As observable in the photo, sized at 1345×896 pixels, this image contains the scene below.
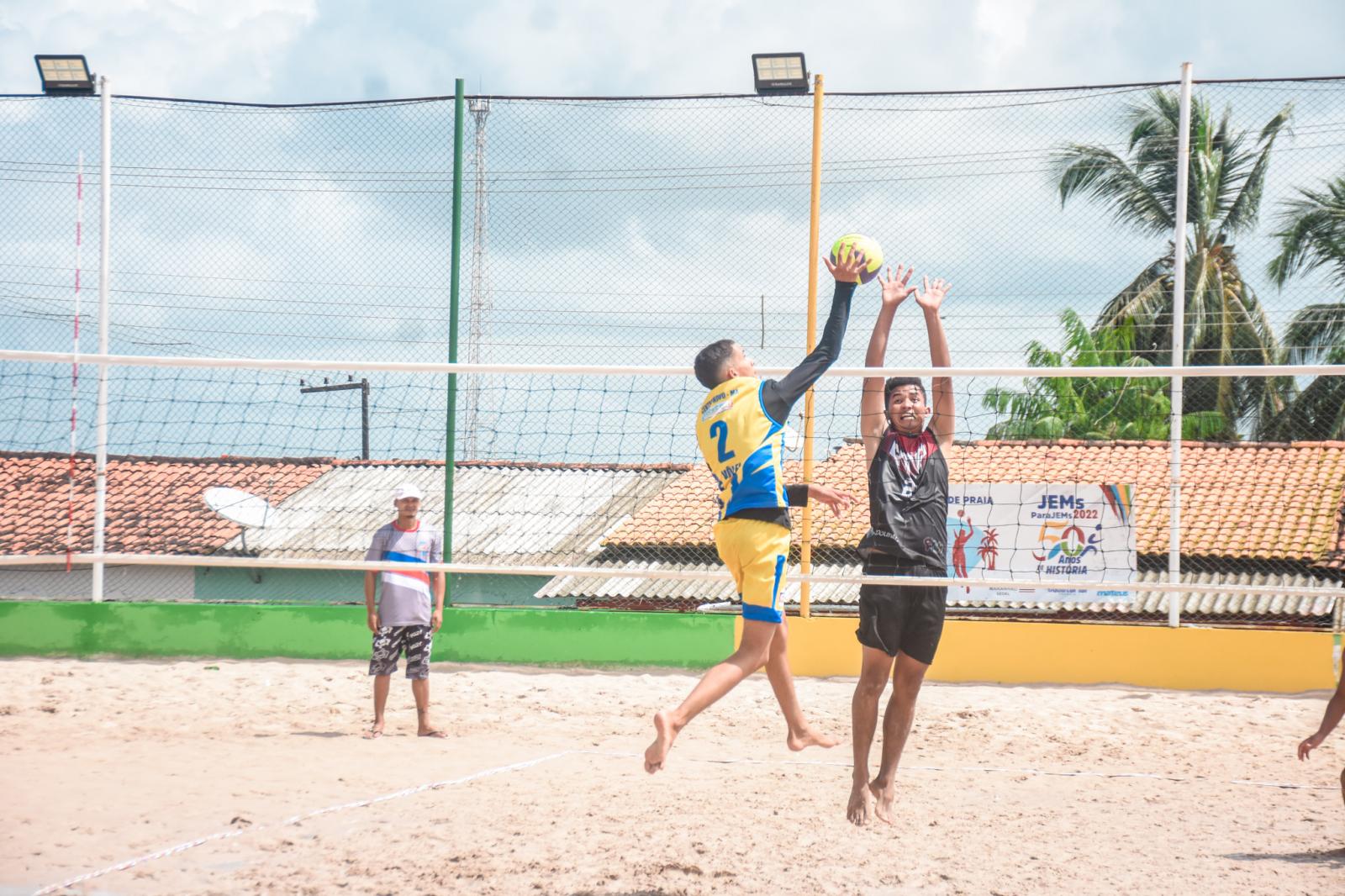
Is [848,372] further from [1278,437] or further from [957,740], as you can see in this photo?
[1278,437]

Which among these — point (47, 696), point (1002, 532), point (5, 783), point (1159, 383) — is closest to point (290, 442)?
point (47, 696)

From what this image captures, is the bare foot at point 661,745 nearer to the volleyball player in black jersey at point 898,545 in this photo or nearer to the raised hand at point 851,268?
the volleyball player in black jersey at point 898,545

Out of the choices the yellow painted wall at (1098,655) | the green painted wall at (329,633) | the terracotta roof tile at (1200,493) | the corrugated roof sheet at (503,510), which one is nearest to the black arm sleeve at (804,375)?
the yellow painted wall at (1098,655)

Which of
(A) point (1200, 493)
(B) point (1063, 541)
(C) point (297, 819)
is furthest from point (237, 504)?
(A) point (1200, 493)

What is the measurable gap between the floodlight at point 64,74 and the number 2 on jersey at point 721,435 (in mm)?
6978

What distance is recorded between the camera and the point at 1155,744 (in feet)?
21.3

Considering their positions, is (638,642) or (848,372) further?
(638,642)

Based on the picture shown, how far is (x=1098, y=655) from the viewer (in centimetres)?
815

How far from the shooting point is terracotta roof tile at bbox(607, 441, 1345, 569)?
12.3 metres

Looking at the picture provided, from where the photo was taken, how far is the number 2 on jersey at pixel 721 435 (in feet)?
13.0

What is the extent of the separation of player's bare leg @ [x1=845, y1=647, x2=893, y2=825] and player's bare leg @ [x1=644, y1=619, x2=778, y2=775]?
402 mm

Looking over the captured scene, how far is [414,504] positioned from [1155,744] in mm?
4176

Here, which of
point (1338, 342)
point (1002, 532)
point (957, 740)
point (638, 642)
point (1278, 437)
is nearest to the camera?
point (957, 740)

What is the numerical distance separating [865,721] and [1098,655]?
180 inches
